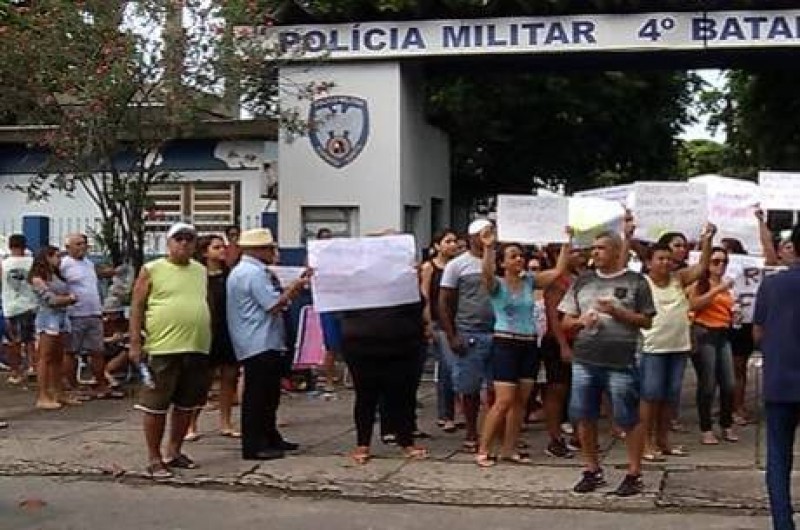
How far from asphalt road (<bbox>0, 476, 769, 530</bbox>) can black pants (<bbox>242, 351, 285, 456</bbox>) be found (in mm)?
988

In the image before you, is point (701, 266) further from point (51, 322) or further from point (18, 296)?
point (18, 296)

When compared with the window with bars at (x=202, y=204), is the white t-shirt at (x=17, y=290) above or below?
below

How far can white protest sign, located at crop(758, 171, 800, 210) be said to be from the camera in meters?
12.0

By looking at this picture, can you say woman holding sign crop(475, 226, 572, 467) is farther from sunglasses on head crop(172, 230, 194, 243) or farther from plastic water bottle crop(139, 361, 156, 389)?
plastic water bottle crop(139, 361, 156, 389)

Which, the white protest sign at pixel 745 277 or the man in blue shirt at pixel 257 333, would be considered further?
the white protest sign at pixel 745 277

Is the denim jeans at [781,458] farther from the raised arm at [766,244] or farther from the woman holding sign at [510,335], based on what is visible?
the raised arm at [766,244]

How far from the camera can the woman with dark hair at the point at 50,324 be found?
14.0 meters

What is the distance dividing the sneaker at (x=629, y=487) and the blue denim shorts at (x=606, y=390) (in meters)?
0.37

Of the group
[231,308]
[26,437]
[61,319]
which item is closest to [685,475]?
[231,308]

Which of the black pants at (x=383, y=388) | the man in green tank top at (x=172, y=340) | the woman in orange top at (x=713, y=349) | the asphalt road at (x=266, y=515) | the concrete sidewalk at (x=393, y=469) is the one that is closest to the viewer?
the asphalt road at (x=266, y=515)

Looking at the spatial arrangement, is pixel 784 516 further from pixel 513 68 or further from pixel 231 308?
pixel 513 68

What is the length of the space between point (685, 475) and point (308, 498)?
2.64 m

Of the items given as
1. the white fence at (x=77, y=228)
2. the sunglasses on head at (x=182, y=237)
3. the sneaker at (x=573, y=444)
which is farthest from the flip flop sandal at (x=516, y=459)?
the white fence at (x=77, y=228)

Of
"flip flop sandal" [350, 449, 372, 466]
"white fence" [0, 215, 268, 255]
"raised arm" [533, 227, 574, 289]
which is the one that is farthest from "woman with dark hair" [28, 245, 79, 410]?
"white fence" [0, 215, 268, 255]
